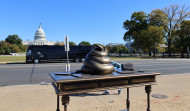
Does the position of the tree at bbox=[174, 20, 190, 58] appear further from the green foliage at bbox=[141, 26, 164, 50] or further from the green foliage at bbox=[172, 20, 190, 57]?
the green foliage at bbox=[141, 26, 164, 50]

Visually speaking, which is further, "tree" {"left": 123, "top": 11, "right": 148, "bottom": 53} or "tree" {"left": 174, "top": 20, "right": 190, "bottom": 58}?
"tree" {"left": 123, "top": 11, "right": 148, "bottom": 53}

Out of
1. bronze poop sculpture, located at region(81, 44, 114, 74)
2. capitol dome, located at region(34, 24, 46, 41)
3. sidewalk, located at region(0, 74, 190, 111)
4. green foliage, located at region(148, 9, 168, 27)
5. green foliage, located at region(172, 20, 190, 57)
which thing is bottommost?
sidewalk, located at region(0, 74, 190, 111)

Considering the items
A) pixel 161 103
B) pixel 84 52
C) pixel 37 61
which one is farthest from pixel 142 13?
pixel 161 103

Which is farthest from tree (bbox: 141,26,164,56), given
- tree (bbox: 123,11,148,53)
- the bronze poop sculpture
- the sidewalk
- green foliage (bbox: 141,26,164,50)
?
the bronze poop sculpture

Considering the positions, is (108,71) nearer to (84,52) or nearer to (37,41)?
(84,52)

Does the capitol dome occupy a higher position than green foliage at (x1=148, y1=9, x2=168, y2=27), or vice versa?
the capitol dome

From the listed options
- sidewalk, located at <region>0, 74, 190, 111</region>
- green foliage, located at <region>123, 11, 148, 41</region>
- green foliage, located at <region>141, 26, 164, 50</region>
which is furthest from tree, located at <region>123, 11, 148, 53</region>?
sidewalk, located at <region>0, 74, 190, 111</region>

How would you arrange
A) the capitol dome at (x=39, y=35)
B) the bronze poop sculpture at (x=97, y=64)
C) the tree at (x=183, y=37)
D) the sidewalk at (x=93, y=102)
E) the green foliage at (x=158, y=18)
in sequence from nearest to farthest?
1. the bronze poop sculpture at (x=97, y=64)
2. the sidewalk at (x=93, y=102)
3. the tree at (x=183, y=37)
4. the green foliage at (x=158, y=18)
5. the capitol dome at (x=39, y=35)

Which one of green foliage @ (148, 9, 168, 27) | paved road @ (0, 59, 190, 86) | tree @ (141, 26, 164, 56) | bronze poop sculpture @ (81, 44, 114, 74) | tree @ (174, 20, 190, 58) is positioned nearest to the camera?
bronze poop sculpture @ (81, 44, 114, 74)

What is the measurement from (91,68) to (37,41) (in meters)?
145

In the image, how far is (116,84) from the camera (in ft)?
9.59

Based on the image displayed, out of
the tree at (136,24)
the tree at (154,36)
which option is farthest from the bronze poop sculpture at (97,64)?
the tree at (136,24)

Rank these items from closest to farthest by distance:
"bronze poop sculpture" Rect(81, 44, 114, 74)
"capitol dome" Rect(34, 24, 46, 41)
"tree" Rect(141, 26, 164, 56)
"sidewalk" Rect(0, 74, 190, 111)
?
"bronze poop sculpture" Rect(81, 44, 114, 74) < "sidewalk" Rect(0, 74, 190, 111) < "tree" Rect(141, 26, 164, 56) < "capitol dome" Rect(34, 24, 46, 41)

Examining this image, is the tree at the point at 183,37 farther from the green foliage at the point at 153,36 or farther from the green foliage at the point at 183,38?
the green foliage at the point at 153,36
